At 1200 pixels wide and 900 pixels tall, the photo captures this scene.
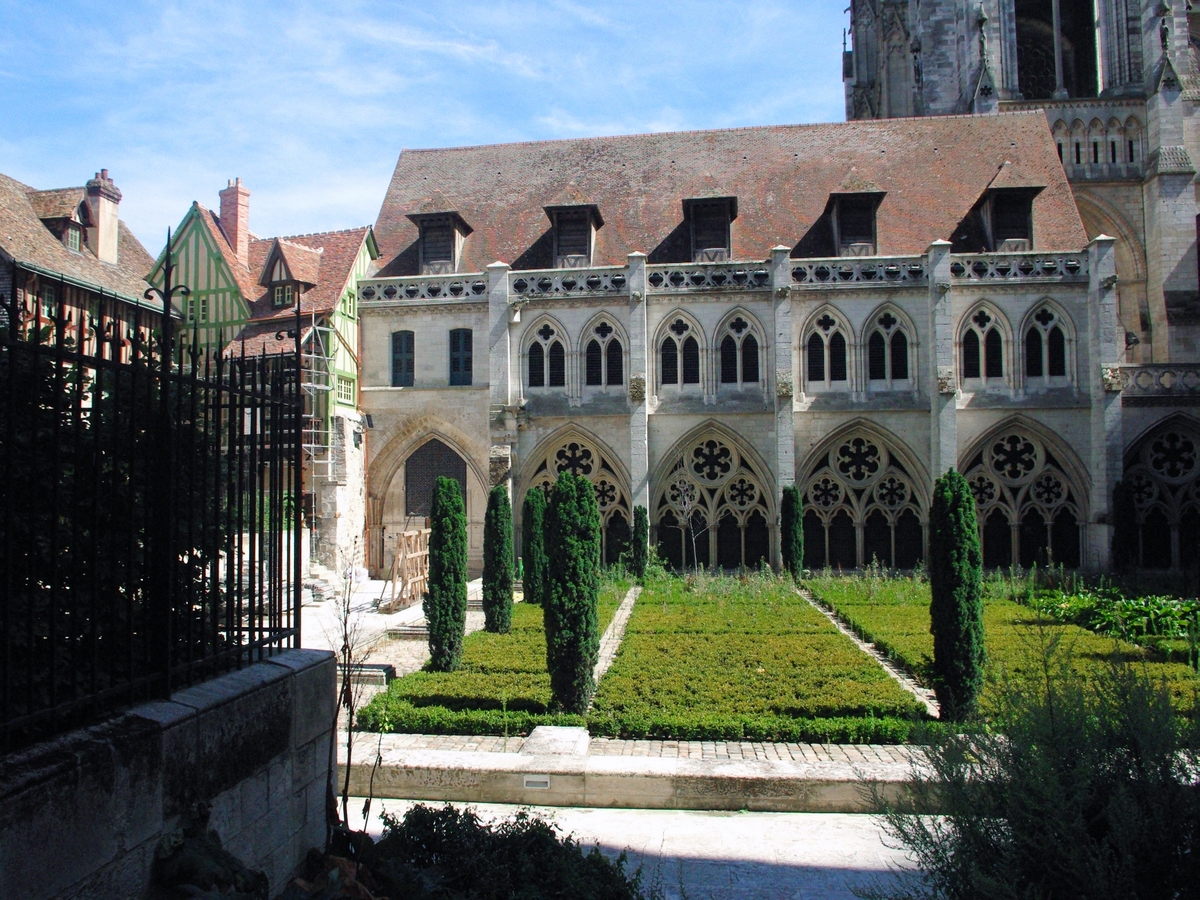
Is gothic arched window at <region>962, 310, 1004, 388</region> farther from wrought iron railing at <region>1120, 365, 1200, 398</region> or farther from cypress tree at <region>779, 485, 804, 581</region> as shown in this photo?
cypress tree at <region>779, 485, 804, 581</region>

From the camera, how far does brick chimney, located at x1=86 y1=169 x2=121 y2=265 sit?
2291cm

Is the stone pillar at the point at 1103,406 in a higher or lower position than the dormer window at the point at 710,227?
lower

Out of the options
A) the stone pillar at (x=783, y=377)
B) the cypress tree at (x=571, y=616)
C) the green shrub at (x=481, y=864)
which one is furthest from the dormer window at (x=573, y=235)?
the green shrub at (x=481, y=864)

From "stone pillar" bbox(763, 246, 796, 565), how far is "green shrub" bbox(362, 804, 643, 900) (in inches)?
667

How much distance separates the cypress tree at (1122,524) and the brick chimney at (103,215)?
26.0m

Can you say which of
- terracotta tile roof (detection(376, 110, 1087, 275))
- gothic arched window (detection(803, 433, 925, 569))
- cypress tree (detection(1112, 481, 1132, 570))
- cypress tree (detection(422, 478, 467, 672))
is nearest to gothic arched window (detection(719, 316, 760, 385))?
terracotta tile roof (detection(376, 110, 1087, 275))

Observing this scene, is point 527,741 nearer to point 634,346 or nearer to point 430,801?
point 430,801

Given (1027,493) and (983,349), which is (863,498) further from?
(983,349)

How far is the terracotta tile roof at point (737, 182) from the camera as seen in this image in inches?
920

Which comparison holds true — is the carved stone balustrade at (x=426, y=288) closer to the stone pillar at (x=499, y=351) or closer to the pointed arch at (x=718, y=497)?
the stone pillar at (x=499, y=351)

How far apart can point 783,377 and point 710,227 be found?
4.72 meters

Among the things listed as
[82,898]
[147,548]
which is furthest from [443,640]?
[82,898]

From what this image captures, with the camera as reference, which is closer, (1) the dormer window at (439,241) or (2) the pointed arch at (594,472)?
(2) the pointed arch at (594,472)

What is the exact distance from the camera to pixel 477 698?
9781 millimetres
